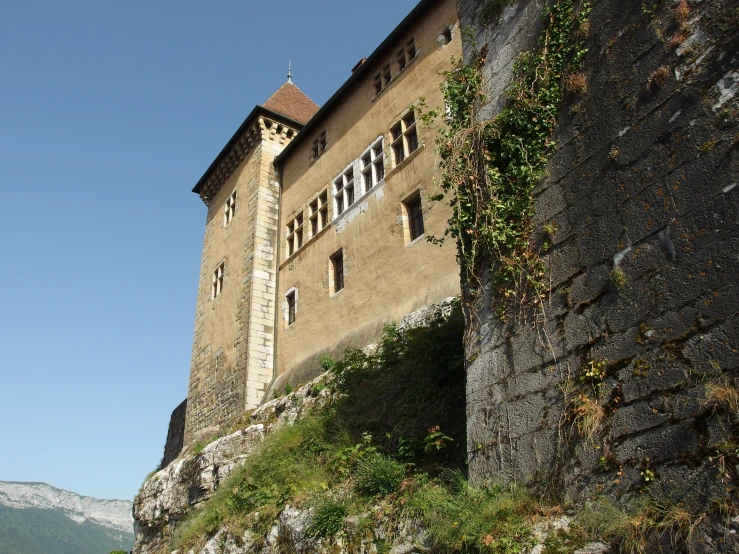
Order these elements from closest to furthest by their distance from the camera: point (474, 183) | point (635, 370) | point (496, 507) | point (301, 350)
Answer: point (635, 370) → point (496, 507) → point (474, 183) → point (301, 350)

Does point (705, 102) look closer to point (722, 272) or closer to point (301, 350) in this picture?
point (722, 272)

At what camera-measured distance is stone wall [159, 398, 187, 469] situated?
19.6 m

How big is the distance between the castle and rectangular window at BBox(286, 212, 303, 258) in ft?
0.13

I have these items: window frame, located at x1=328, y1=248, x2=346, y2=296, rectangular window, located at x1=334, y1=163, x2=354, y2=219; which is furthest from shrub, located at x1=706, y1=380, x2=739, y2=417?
rectangular window, located at x1=334, y1=163, x2=354, y2=219

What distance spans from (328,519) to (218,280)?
552 inches

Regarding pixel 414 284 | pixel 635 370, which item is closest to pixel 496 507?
pixel 635 370

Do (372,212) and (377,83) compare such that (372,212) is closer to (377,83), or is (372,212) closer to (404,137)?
(404,137)

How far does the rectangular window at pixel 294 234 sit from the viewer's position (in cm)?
1602

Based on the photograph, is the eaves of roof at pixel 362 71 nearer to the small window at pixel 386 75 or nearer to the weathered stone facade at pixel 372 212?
the weathered stone facade at pixel 372 212

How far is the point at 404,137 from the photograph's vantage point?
12.8 m

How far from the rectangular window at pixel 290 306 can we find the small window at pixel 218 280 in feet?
10.9

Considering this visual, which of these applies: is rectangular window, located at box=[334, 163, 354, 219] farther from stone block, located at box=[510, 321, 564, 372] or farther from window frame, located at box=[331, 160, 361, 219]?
stone block, located at box=[510, 321, 564, 372]

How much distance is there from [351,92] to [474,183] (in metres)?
11.2

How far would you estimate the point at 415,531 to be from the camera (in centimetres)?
434
